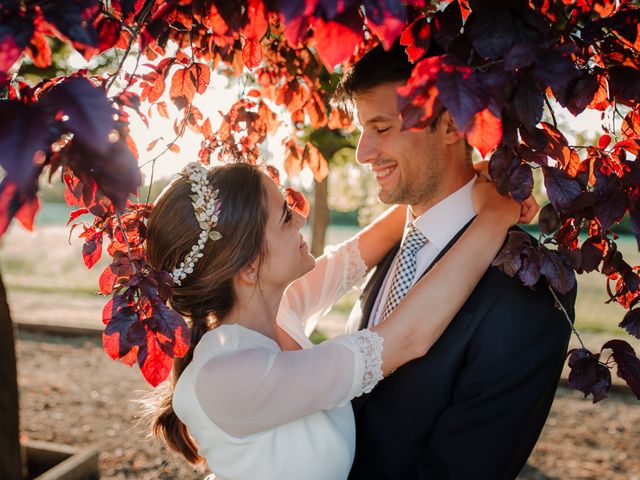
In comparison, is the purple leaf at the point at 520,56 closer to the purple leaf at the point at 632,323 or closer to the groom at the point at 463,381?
the groom at the point at 463,381

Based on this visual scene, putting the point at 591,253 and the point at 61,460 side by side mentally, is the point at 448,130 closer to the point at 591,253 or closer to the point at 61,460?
the point at 591,253

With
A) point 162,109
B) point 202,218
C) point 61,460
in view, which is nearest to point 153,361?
point 202,218

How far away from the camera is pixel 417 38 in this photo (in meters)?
1.48

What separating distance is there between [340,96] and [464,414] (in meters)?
1.41

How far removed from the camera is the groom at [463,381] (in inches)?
76.2

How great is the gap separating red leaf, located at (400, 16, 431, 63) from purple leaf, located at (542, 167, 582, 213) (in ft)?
1.38

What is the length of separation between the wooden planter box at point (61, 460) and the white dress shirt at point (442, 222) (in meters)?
2.94

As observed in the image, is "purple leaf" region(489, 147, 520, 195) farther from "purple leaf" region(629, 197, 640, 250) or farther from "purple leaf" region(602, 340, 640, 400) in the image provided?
"purple leaf" region(602, 340, 640, 400)

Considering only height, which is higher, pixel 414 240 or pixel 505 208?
pixel 505 208

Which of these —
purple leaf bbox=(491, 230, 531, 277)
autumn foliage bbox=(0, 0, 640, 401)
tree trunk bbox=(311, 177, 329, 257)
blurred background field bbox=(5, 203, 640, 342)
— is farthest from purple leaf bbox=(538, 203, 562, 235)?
tree trunk bbox=(311, 177, 329, 257)

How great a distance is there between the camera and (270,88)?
260cm

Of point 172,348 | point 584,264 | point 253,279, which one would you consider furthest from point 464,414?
point 172,348

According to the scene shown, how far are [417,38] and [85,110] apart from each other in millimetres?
866

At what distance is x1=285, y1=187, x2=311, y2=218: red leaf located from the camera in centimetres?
245
